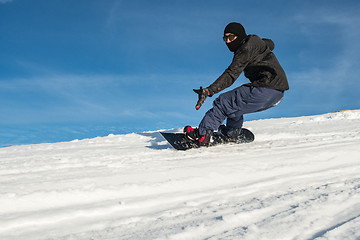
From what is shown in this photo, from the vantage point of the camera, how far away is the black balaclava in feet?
12.3

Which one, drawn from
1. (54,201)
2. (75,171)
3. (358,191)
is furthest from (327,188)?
(75,171)

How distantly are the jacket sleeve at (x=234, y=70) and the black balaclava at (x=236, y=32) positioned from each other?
0.23m

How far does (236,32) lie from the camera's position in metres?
3.76

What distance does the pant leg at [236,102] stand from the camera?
12.3 ft

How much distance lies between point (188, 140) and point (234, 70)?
1039 mm

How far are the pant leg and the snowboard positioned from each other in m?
0.24

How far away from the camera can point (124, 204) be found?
2059 millimetres

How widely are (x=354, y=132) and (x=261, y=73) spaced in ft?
6.09

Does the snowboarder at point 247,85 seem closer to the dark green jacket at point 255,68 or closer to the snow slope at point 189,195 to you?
the dark green jacket at point 255,68

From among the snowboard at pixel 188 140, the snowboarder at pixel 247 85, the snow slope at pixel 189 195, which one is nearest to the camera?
the snow slope at pixel 189 195

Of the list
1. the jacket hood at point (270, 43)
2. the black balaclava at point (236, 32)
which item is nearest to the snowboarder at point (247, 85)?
the black balaclava at point (236, 32)

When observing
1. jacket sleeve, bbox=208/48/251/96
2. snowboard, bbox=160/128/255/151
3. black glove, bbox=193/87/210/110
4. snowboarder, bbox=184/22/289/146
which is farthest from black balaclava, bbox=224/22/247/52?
snowboard, bbox=160/128/255/151

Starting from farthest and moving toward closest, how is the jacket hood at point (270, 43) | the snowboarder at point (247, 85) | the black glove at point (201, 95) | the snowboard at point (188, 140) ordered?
the jacket hood at point (270, 43), the snowboard at point (188, 140), the snowboarder at point (247, 85), the black glove at point (201, 95)

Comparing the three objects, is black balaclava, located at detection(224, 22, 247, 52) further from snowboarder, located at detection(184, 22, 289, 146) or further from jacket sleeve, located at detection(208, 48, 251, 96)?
jacket sleeve, located at detection(208, 48, 251, 96)
